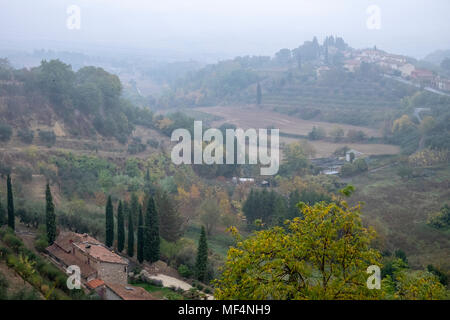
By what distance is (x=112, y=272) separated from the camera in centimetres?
1599

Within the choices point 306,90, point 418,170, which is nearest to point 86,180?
point 418,170

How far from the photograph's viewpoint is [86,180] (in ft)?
97.1

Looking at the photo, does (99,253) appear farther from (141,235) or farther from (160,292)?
(160,292)

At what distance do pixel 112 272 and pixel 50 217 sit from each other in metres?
3.40

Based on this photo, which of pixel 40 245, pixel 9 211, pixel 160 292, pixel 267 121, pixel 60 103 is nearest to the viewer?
pixel 160 292

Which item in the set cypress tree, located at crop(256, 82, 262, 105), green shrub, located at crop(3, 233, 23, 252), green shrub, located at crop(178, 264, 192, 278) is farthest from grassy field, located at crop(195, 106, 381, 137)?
green shrub, located at crop(3, 233, 23, 252)

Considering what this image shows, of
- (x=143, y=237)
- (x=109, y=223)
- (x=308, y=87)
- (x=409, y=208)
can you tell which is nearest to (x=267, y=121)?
(x=308, y=87)

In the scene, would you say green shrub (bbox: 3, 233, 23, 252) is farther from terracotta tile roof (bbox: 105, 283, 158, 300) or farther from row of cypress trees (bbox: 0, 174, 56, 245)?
terracotta tile roof (bbox: 105, 283, 158, 300)

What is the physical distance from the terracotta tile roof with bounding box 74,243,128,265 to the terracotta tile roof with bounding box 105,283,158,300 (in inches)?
45.3

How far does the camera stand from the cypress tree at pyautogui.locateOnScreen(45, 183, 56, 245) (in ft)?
55.9

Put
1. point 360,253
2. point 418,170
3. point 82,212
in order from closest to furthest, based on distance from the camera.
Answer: point 360,253 < point 82,212 < point 418,170

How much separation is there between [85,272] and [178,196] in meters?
15.3
